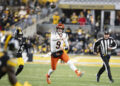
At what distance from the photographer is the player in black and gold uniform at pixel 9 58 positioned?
753 cm

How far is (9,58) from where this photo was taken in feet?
25.0

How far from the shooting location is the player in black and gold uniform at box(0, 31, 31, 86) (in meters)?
7.53

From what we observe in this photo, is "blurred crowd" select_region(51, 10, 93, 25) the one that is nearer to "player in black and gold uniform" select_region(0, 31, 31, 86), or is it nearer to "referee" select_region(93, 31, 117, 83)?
"referee" select_region(93, 31, 117, 83)

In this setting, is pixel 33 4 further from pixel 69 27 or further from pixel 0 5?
pixel 69 27

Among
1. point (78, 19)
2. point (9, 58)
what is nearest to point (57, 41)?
point (9, 58)

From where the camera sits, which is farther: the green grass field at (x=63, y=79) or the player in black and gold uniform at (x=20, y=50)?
the player in black and gold uniform at (x=20, y=50)

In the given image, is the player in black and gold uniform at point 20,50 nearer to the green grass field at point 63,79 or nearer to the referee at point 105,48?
the green grass field at point 63,79

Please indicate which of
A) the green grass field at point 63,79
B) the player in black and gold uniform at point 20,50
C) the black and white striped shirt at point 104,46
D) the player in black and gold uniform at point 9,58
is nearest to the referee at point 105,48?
the black and white striped shirt at point 104,46

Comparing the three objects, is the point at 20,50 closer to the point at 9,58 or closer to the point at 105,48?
the point at 105,48

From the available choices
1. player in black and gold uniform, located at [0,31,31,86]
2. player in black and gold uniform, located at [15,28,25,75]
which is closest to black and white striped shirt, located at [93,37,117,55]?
player in black and gold uniform, located at [15,28,25,75]

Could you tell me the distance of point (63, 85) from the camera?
11180mm

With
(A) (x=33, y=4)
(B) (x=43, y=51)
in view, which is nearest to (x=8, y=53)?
(B) (x=43, y=51)

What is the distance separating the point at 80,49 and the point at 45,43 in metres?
2.61

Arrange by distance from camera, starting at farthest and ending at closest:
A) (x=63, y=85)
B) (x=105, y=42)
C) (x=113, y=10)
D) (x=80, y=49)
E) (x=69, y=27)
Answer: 1. (x=113, y=10)
2. (x=69, y=27)
3. (x=80, y=49)
4. (x=105, y=42)
5. (x=63, y=85)
